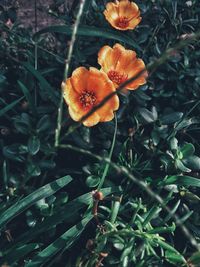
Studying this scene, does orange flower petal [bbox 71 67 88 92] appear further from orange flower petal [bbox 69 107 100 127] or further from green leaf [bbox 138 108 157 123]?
green leaf [bbox 138 108 157 123]

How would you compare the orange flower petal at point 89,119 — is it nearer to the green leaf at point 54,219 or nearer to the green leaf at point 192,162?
the green leaf at point 54,219

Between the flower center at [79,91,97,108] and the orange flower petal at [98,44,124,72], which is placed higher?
the orange flower petal at [98,44,124,72]

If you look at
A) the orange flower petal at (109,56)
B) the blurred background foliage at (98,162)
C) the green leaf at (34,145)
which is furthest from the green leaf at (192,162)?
the green leaf at (34,145)

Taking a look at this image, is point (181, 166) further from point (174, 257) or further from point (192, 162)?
point (174, 257)

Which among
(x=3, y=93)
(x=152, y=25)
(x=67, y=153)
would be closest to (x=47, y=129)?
(x=67, y=153)

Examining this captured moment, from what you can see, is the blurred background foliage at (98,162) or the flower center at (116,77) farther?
the flower center at (116,77)

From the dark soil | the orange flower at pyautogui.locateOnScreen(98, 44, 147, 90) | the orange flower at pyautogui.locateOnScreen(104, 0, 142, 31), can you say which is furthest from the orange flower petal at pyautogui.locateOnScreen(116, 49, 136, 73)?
the dark soil

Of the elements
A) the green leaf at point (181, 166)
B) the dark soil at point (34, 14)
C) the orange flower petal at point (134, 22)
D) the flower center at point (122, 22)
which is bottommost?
the green leaf at point (181, 166)

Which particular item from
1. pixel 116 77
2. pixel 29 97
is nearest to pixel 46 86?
pixel 29 97
